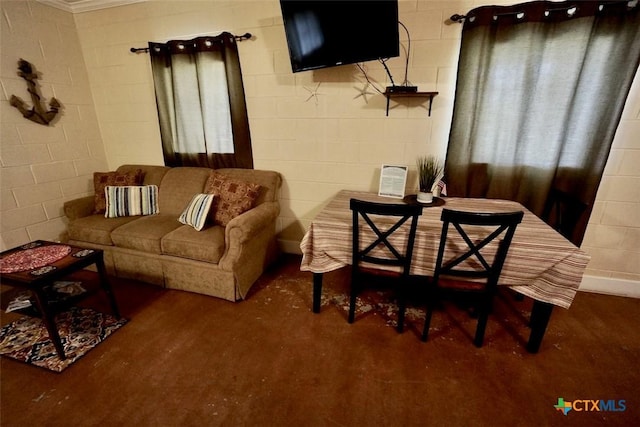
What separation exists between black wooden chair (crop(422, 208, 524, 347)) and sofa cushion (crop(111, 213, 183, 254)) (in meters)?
2.18

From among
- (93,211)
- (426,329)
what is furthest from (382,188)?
(93,211)

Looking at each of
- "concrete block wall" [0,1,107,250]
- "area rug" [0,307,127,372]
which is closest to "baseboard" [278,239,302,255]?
"area rug" [0,307,127,372]

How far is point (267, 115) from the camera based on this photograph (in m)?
2.80

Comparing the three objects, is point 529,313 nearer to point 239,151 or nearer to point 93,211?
point 239,151

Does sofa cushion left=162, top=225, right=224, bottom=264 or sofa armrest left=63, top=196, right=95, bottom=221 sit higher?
sofa armrest left=63, top=196, right=95, bottom=221

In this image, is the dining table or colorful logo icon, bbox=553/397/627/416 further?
the dining table

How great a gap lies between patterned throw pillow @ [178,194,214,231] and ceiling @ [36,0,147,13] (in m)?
2.11

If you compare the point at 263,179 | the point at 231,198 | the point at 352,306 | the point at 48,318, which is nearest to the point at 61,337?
the point at 48,318

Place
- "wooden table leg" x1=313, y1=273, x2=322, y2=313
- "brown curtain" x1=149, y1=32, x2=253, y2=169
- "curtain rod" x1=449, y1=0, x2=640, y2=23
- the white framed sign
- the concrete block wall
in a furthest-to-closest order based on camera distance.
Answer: "brown curtain" x1=149, y1=32, x2=253, y2=169, the concrete block wall, the white framed sign, "wooden table leg" x1=313, y1=273, x2=322, y2=313, "curtain rod" x1=449, y1=0, x2=640, y2=23

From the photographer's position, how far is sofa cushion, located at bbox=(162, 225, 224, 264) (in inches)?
87.2

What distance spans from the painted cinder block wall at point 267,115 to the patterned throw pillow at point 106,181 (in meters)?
0.36

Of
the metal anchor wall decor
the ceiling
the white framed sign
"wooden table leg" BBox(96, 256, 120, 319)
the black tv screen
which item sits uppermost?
the ceiling

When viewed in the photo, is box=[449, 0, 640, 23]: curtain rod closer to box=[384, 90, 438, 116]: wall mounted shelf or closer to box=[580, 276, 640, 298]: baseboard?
box=[384, 90, 438, 116]: wall mounted shelf

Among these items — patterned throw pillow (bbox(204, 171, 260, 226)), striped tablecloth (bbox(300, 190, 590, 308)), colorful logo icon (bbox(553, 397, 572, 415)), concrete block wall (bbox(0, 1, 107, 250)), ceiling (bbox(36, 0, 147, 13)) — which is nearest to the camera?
colorful logo icon (bbox(553, 397, 572, 415))
